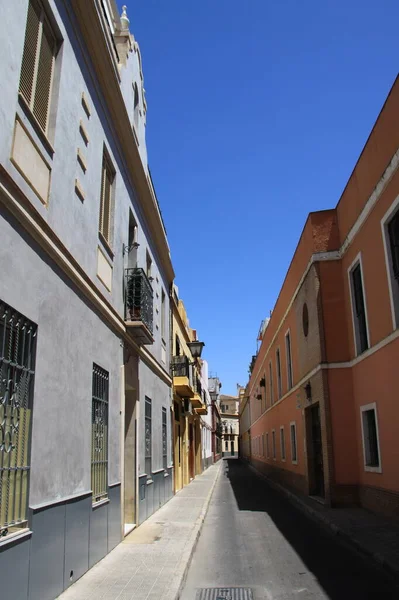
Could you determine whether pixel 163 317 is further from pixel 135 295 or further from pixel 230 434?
pixel 230 434

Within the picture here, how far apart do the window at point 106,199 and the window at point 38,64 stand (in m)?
2.53

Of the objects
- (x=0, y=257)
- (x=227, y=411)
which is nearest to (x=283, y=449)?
(x=0, y=257)

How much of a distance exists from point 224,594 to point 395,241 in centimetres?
696

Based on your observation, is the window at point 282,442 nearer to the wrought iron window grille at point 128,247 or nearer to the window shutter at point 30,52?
the wrought iron window grille at point 128,247

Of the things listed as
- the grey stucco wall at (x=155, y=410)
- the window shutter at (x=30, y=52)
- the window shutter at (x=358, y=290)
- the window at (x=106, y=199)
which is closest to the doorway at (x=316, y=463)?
the window shutter at (x=358, y=290)

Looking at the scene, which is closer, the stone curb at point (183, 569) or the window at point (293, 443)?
the stone curb at point (183, 569)

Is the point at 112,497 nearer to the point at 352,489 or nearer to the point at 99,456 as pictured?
the point at 99,456

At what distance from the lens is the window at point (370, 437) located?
11.7 meters

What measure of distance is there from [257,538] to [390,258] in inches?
226

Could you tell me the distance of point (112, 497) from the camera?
8.09 metres

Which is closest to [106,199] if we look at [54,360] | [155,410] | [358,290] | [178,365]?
[54,360]

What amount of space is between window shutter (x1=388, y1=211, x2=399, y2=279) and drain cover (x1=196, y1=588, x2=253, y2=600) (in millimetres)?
6253

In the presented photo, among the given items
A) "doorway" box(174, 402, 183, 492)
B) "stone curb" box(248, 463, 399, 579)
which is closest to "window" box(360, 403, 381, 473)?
"stone curb" box(248, 463, 399, 579)

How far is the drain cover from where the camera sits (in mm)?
5859
